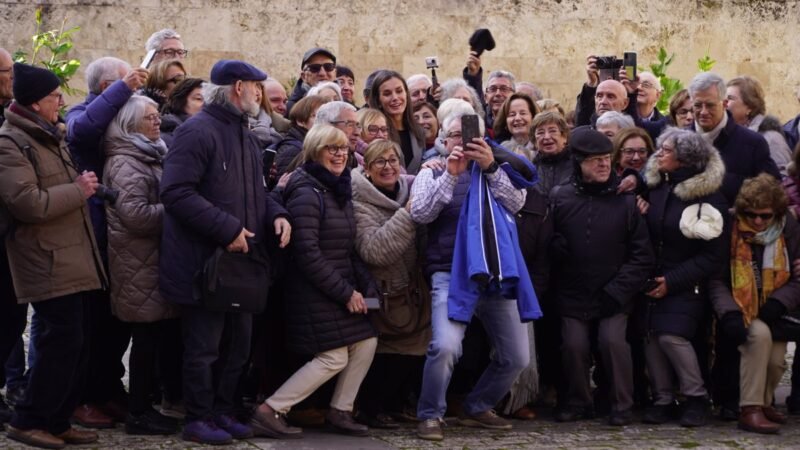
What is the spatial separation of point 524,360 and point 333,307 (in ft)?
3.69

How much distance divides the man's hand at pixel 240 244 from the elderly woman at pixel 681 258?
102 inches

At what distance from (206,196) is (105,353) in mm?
1206

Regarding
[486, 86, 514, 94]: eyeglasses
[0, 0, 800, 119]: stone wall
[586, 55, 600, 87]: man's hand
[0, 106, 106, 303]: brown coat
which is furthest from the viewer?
[0, 0, 800, 119]: stone wall

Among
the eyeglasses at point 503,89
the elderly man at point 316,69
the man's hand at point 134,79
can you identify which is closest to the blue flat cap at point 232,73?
the man's hand at point 134,79

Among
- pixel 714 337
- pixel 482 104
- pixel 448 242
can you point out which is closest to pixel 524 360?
pixel 448 242

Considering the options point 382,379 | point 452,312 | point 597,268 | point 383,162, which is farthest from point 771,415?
point 383,162

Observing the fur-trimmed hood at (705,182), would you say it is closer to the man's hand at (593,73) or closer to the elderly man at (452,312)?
the elderly man at (452,312)

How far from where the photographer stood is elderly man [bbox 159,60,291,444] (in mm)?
7348

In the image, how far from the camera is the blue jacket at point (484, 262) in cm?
778

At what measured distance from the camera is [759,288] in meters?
8.59

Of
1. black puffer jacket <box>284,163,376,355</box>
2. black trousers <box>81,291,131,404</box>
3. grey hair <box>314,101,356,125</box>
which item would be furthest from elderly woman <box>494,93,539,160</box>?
black trousers <box>81,291,131,404</box>

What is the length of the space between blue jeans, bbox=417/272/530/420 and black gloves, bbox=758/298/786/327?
60.0 inches

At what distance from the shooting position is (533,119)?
9.01 meters

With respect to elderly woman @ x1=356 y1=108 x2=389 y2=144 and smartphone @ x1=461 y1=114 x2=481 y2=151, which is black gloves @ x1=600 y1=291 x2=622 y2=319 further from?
elderly woman @ x1=356 y1=108 x2=389 y2=144
